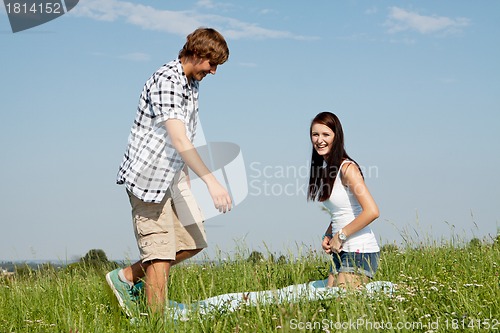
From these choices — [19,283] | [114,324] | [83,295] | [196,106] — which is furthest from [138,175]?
[19,283]

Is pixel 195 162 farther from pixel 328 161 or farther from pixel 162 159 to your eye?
pixel 328 161

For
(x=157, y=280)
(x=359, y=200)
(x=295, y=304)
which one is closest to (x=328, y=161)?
(x=359, y=200)

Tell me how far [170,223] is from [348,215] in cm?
162

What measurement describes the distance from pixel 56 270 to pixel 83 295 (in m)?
1.46

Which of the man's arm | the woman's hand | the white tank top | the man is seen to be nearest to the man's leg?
the man

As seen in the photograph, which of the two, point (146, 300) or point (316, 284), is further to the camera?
point (316, 284)

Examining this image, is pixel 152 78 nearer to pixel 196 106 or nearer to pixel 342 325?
pixel 196 106

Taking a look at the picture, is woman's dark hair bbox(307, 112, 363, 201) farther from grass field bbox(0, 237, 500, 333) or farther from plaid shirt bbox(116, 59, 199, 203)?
plaid shirt bbox(116, 59, 199, 203)

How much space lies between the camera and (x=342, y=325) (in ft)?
13.7

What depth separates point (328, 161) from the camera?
5914 millimetres

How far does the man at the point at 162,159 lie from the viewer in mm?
5324

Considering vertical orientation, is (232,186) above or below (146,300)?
above

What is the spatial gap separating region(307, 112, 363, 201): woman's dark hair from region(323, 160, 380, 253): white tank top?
55mm

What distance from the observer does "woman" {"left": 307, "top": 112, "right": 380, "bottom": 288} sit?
18.7 feet
